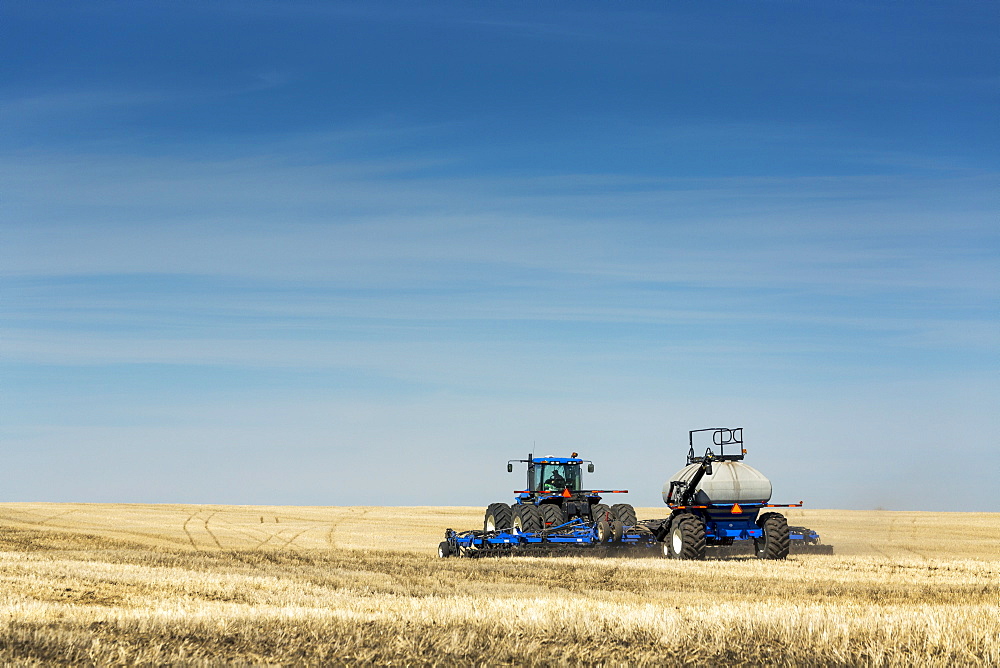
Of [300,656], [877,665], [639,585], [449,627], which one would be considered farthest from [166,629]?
[639,585]

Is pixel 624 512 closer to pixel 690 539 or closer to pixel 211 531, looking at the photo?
pixel 690 539

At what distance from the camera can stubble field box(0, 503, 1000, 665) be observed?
425 inches

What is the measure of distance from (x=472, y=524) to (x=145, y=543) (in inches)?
837

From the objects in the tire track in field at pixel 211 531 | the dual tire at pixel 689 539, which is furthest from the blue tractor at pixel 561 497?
the tire track in field at pixel 211 531

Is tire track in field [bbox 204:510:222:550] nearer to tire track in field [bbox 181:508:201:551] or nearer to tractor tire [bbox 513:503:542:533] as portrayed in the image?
tire track in field [bbox 181:508:201:551]

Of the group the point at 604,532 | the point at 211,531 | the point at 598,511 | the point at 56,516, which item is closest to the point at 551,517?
the point at 604,532

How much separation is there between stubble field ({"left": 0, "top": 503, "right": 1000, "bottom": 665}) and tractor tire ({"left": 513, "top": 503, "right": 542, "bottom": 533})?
10.9 feet

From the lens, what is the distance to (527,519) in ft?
102

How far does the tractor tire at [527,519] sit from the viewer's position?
30750mm

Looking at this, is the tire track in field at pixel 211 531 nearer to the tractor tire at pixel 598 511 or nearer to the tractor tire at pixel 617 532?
the tractor tire at pixel 598 511

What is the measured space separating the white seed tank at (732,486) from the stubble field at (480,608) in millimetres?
1960

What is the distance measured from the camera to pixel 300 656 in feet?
34.9

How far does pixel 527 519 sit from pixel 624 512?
13.7ft

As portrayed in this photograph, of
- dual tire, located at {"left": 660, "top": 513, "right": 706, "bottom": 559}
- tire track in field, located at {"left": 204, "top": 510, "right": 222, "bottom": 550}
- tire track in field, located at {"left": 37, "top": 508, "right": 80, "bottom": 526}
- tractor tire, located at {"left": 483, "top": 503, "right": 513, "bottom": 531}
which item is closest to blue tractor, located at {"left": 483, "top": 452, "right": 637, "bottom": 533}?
tractor tire, located at {"left": 483, "top": 503, "right": 513, "bottom": 531}
